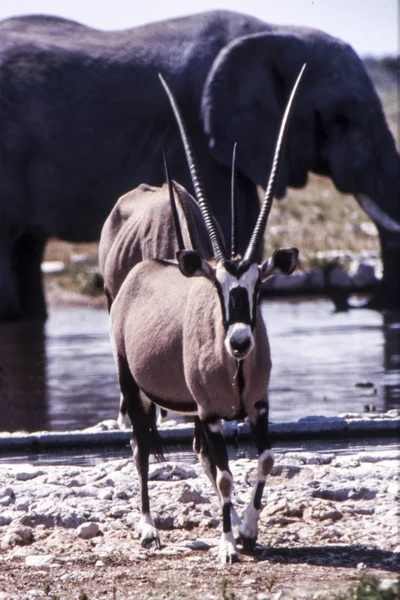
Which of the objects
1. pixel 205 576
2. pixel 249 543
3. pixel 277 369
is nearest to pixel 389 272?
pixel 277 369

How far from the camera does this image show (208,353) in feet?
19.2

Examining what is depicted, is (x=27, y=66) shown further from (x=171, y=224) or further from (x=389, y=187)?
(x=171, y=224)

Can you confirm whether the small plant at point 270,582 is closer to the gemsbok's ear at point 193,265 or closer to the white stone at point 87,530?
the white stone at point 87,530

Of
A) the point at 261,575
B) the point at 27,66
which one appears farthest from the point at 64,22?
the point at 261,575

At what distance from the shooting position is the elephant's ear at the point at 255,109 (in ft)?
45.5

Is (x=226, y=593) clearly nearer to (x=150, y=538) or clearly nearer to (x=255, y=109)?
(x=150, y=538)

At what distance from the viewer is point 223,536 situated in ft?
18.6

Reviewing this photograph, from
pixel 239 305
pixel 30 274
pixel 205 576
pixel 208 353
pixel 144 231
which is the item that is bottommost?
pixel 30 274

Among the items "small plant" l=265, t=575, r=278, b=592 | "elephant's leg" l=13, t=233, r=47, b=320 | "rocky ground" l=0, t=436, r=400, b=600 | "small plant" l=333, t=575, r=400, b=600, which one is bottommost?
"elephant's leg" l=13, t=233, r=47, b=320

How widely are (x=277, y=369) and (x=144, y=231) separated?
153 inches

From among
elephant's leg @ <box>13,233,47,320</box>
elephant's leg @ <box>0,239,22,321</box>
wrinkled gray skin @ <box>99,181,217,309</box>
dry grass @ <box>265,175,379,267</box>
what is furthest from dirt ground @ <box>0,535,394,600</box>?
dry grass @ <box>265,175,379,267</box>

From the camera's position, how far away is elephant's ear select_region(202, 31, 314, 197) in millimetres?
13883

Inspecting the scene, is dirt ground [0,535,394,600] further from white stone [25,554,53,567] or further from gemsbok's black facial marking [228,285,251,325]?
gemsbok's black facial marking [228,285,251,325]

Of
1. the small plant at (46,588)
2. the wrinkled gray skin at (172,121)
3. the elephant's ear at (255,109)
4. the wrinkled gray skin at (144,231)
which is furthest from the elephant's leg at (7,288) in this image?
the small plant at (46,588)
